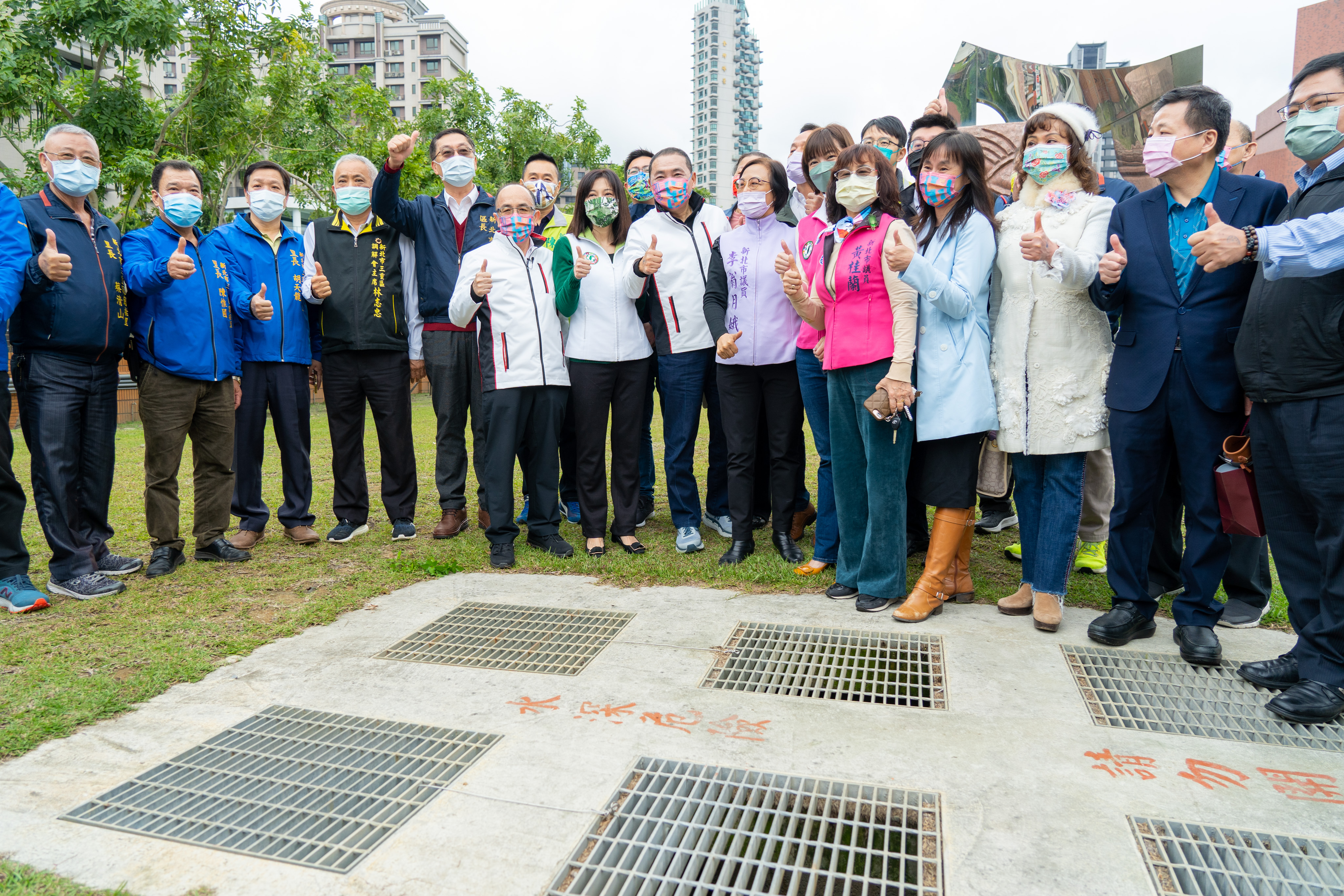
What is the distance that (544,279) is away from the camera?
494 cm

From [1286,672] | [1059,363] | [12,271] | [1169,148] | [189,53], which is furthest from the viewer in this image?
[189,53]

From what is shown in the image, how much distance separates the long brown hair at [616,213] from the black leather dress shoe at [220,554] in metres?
2.79

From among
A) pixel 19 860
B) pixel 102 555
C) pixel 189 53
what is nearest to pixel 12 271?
pixel 102 555

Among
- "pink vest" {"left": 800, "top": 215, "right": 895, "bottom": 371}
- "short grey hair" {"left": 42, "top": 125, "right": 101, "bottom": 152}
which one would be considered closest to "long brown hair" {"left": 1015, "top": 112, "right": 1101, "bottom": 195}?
"pink vest" {"left": 800, "top": 215, "right": 895, "bottom": 371}

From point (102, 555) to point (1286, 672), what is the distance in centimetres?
570

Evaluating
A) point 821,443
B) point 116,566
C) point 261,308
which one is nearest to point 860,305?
point 821,443

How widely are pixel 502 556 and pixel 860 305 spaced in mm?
2436

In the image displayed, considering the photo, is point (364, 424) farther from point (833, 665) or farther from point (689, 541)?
point (833, 665)

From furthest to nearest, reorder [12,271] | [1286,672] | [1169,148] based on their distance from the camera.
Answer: [12,271]
[1169,148]
[1286,672]

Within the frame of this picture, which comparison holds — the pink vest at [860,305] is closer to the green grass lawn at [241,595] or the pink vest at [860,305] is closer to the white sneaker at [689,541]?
the green grass lawn at [241,595]

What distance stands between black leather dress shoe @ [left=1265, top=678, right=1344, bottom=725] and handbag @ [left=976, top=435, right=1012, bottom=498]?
222 cm

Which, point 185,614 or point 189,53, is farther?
point 189,53

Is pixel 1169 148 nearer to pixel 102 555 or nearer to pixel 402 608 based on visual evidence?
pixel 402 608

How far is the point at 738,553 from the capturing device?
464cm
